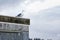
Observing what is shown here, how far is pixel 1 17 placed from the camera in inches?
1831

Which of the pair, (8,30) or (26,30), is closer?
(8,30)

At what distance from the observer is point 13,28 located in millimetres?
47875

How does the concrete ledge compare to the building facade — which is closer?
the building facade

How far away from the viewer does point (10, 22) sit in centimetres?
4762

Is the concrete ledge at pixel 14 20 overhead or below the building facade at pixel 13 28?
overhead

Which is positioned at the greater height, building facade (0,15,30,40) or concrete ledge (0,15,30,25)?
concrete ledge (0,15,30,25)

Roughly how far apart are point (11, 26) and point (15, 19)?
2.19 m

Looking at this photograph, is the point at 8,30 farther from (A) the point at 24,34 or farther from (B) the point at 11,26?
(A) the point at 24,34

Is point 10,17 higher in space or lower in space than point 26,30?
higher

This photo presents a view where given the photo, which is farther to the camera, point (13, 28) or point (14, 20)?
point (14, 20)

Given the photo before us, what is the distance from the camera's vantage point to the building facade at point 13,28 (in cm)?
4609

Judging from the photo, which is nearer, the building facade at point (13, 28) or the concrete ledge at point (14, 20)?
the building facade at point (13, 28)

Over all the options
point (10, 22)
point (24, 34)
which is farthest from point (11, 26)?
point (24, 34)

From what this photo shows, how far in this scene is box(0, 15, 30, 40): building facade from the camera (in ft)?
151
